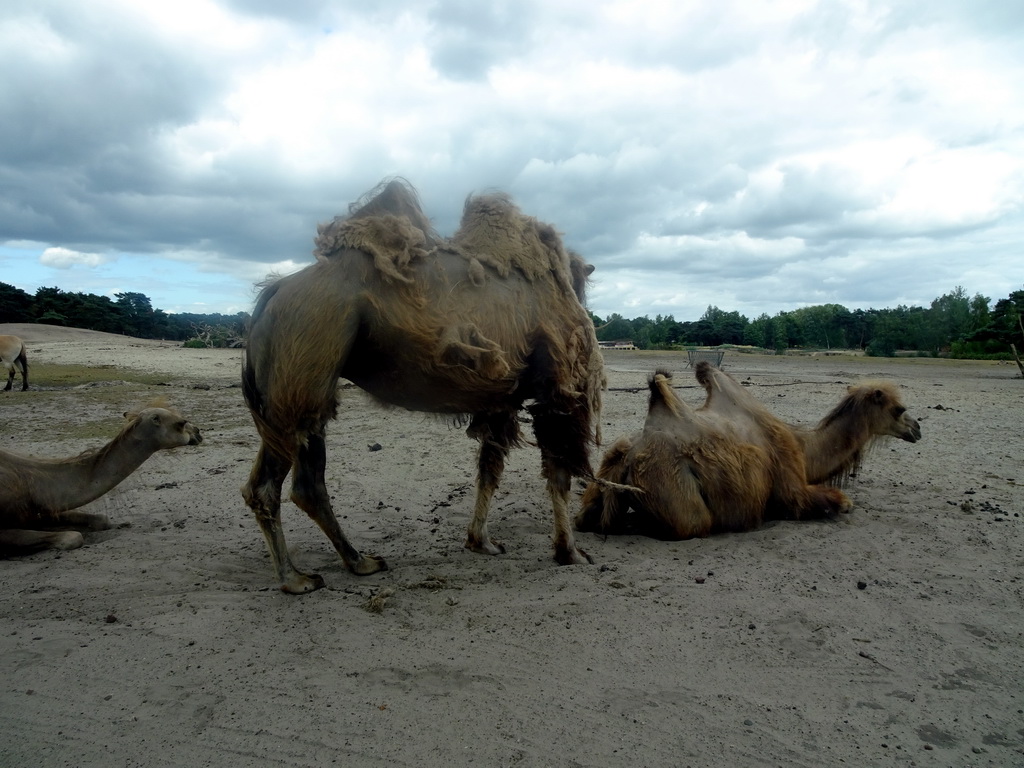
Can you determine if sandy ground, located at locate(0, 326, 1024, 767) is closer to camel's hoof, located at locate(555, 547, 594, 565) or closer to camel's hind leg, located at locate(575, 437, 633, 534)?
camel's hoof, located at locate(555, 547, 594, 565)

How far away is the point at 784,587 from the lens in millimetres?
4121

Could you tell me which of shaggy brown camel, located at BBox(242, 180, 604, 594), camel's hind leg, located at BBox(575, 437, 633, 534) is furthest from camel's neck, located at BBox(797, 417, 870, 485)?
shaggy brown camel, located at BBox(242, 180, 604, 594)

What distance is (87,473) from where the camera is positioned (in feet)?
18.3

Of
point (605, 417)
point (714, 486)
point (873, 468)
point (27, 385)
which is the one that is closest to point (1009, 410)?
point (873, 468)

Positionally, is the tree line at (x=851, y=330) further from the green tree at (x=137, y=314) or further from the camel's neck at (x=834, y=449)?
the green tree at (x=137, y=314)

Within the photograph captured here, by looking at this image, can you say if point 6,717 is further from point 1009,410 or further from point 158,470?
point 1009,410

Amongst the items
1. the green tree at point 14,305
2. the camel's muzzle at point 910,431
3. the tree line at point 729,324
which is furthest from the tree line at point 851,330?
the green tree at point 14,305

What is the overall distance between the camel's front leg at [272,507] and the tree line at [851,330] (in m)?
34.8

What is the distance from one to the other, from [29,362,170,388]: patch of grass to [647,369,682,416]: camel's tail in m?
14.9

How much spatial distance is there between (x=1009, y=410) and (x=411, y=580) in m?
12.4

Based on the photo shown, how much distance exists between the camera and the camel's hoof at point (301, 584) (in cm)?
409

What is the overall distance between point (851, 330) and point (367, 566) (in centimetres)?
6457

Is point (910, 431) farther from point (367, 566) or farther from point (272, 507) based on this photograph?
point (272, 507)

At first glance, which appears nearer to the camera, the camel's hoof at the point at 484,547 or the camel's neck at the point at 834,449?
the camel's hoof at the point at 484,547
